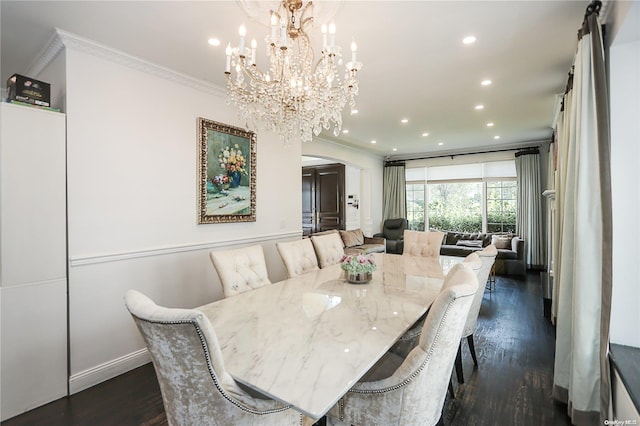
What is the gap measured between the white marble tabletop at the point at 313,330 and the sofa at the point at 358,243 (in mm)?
3716

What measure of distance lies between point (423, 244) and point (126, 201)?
322 cm

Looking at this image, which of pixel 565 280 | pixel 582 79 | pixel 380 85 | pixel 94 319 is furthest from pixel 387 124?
pixel 94 319

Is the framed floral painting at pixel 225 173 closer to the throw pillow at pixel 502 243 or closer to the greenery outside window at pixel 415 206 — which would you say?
the throw pillow at pixel 502 243

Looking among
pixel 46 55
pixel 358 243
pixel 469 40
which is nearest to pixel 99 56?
pixel 46 55

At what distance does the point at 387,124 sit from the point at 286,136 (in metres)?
2.97

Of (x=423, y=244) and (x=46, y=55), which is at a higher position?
(x=46, y=55)

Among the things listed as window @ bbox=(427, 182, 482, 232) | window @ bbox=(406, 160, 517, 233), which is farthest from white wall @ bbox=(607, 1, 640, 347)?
window @ bbox=(427, 182, 482, 232)

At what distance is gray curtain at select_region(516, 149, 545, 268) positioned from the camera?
657cm

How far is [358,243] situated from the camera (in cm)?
673

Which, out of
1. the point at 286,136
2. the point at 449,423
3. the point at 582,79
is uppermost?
the point at 582,79

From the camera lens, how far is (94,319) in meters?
2.48

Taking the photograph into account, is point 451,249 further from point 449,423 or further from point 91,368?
point 91,368

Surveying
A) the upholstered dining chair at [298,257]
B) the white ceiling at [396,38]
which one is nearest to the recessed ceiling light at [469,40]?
the white ceiling at [396,38]

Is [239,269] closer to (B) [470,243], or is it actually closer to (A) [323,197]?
(B) [470,243]
